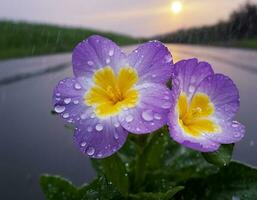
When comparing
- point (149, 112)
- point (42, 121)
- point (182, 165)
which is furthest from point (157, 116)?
point (42, 121)

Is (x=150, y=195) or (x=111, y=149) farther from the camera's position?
(x=150, y=195)

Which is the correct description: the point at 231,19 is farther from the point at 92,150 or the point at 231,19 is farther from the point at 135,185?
the point at 92,150

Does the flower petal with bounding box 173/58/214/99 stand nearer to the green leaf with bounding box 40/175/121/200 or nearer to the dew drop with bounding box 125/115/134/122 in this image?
the dew drop with bounding box 125/115/134/122

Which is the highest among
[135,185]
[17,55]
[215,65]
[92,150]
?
[92,150]

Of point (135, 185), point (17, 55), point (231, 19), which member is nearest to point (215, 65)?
point (231, 19)

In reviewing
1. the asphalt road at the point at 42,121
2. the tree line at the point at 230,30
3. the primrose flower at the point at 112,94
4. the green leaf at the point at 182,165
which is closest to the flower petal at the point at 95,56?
the primrose flower at the point at 112,94

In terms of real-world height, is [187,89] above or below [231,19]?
above
